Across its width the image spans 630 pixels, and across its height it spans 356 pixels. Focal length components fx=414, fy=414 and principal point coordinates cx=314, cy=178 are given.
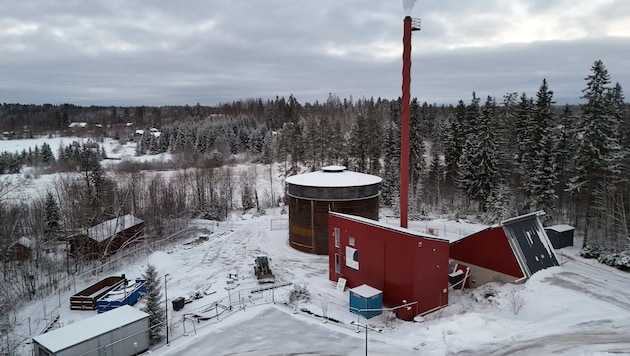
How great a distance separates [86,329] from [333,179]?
65.9ft

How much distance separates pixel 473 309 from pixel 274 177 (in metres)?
51.7

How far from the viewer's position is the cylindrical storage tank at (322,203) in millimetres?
31109

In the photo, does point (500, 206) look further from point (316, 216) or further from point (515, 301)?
point (515, 301)

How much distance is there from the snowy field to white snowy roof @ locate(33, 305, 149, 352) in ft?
5.75

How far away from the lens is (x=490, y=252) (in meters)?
23.0

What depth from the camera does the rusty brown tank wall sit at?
1226 inches

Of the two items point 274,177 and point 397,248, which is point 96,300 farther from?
point 274,177

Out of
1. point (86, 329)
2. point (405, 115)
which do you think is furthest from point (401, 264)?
point (86, 329)

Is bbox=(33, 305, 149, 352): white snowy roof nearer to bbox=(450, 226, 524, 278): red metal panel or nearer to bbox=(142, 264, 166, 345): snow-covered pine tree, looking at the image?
bbox=(142, 264, 166, 345): snow-covered pine tree

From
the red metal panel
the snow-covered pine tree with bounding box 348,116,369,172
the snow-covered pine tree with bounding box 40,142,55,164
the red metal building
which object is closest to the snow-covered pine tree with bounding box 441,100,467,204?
the snow-covered pine tree with bounding box 348,116,369,172

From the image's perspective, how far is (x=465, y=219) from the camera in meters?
43.0

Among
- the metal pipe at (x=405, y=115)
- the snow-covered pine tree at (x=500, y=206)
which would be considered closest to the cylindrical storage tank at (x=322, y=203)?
the metal pipe at (x=405, y=115)

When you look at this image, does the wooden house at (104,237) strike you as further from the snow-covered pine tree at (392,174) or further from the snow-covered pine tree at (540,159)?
the snow-covered pine tree at (540,159)

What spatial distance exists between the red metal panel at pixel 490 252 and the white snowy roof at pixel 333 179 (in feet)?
31.3
